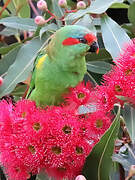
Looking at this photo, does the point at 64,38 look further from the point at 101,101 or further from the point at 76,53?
the point at 101,101

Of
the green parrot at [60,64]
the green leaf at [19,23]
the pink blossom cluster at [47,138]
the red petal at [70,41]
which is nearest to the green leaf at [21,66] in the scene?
the green parrot at [60,64]

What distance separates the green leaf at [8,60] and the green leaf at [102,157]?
0.73 meters

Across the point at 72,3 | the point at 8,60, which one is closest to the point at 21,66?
the point at 8,60

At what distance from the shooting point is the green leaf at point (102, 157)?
3.05 feet

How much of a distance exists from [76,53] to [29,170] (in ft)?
1.46

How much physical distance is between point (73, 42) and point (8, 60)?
477 mm

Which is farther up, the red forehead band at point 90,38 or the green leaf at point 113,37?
the red forehead band at point 90,38

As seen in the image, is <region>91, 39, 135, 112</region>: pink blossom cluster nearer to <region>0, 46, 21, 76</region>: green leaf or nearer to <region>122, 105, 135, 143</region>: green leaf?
<region>122, 105, 135, 143</region>: green leaf

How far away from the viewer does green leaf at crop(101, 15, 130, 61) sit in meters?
1.27

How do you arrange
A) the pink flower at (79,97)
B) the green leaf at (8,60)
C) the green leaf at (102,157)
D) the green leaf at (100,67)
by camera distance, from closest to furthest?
the green leaf at (102,157), the pink flower at (79,97), the green leaf at (100,67), the green leaf at (8,60)

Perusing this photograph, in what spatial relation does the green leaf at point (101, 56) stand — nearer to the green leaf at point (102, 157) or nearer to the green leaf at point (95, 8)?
the green leaf at point (95, 8)

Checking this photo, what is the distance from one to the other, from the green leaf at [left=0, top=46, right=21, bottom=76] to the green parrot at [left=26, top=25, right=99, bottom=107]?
0.14m

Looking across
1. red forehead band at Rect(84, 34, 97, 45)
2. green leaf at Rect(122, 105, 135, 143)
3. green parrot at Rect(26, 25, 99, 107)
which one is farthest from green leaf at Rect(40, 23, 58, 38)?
green leaf at Rect(122, 105, 135, 143)

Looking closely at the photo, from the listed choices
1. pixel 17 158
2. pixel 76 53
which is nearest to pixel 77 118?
pixel 17 158
